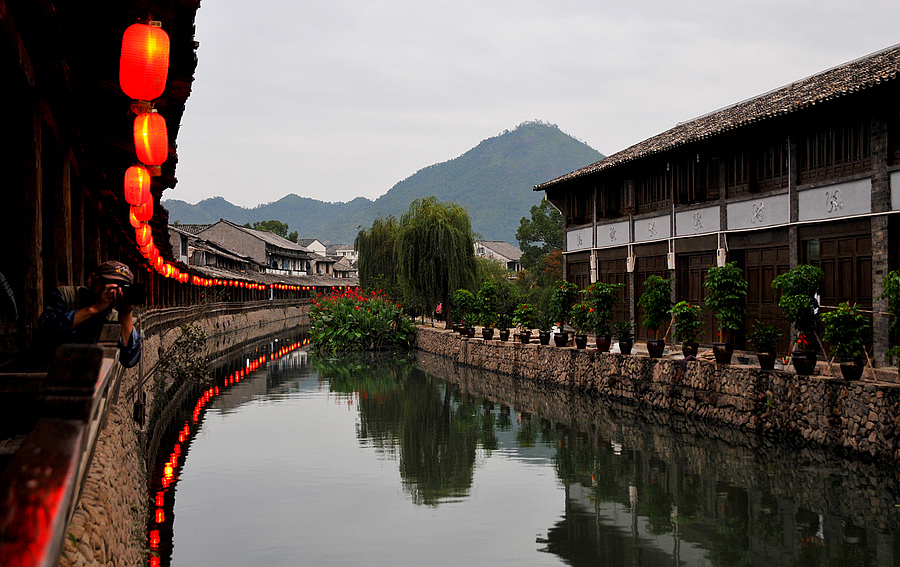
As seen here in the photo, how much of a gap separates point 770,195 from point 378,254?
27693mm

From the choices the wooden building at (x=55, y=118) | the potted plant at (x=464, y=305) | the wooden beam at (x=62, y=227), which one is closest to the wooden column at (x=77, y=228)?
the wooden building at (x=55, y=118)

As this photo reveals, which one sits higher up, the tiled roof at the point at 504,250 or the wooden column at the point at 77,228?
the tiled roof at the point at 504,250

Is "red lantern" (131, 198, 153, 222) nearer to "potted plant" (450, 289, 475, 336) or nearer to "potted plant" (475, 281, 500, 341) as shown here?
"potted plant" (475, 281, 500, 341)

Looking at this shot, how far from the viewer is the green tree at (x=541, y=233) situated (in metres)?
60.4

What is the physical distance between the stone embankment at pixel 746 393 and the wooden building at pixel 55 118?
918 centimetres

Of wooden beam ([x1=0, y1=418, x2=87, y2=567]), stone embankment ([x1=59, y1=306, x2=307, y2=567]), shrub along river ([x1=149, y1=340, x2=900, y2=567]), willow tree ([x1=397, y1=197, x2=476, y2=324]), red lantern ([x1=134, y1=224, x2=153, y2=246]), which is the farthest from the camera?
willow tree ([x1=397, y1=197, x2=476, y2=324])

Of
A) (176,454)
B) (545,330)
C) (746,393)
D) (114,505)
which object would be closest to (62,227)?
(114,505)

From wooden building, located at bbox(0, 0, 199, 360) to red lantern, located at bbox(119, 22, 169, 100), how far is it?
0.53ft

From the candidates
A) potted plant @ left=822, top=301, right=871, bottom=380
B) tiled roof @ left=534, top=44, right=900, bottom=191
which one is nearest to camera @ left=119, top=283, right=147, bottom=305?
potted plant @ left=822, top=301, right=871, bottom=380

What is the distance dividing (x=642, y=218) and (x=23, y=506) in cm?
2037

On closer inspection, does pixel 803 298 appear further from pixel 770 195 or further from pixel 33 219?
pixel 33 219

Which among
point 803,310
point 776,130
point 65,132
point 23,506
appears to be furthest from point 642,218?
point 23,506

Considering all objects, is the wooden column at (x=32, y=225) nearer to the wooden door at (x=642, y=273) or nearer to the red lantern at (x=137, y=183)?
→ the red lantern at (x=137, y=183)

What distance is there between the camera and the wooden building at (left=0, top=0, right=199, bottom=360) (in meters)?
5.99
